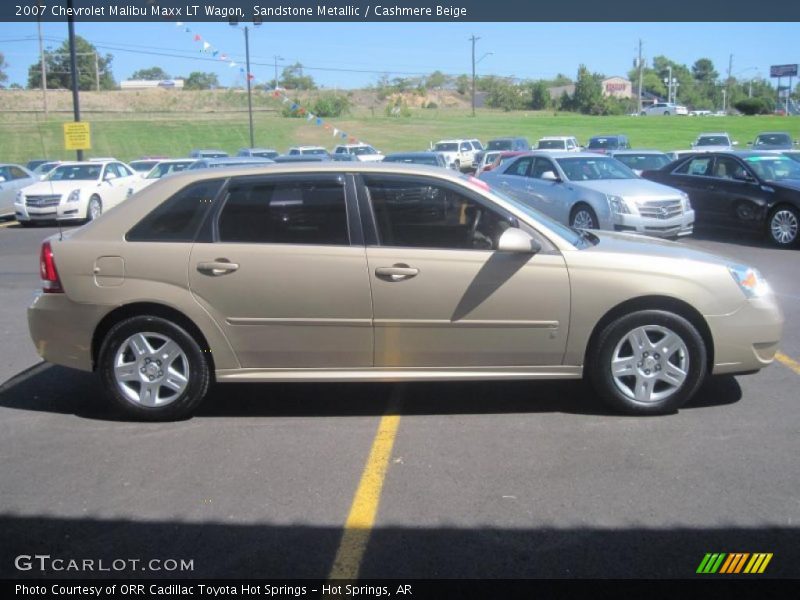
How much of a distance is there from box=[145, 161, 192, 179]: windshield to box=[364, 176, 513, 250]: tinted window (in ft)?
59.8

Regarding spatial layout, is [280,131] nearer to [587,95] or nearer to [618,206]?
[618,206]

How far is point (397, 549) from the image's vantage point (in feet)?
11.5

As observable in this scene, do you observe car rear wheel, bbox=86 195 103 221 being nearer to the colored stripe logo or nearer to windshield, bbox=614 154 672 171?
windshield, bbox=614 154 672 171

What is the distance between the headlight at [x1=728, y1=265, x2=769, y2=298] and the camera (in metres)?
5.17

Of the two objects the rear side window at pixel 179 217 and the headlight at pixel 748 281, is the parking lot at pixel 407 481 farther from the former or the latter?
the rear side window at pixel 179 217

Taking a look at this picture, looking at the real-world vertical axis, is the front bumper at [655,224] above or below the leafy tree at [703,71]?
below

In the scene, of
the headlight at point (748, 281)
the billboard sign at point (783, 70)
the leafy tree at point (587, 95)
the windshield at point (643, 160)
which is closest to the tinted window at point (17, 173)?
the windshield at point (643, 160)

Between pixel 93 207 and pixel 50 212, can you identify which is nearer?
pixel 50 212

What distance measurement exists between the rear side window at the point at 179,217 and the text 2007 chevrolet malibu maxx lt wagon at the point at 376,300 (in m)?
0.01

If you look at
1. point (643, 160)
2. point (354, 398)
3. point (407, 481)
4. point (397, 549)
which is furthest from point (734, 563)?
point (643, 160)

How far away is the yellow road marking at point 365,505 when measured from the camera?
11.1 feet

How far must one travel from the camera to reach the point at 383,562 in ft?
11.2

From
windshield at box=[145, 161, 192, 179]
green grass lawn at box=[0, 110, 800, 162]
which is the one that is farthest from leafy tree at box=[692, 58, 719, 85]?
windshield at box=[145, 161, 192, 179]

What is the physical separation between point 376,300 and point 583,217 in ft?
28.3
